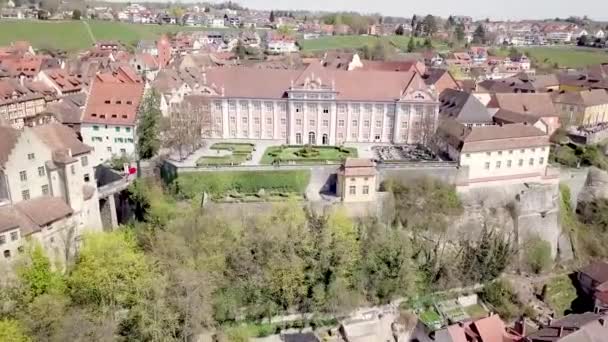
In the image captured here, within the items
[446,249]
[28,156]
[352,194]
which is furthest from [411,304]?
[28,156]

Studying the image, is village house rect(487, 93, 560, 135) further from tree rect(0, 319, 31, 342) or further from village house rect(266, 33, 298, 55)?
village house rect(266, 33, 298, 55)

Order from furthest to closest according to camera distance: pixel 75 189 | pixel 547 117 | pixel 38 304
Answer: pixel 547 117
pixel 75 189
pixel 38 304

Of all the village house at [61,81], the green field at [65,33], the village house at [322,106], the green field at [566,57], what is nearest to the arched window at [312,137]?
the village house at [322,106]

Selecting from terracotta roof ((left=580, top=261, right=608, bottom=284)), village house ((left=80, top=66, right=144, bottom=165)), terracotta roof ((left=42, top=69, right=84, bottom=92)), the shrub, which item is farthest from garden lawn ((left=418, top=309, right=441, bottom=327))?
terracotta roof ((left=42, top=69, right=84, bottom=92))

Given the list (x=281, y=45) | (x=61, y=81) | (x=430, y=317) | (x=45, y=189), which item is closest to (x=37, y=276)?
(x=45, y=189)

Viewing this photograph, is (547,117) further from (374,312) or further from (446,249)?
(374,312)

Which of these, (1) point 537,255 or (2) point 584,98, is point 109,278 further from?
(2) point 584,98

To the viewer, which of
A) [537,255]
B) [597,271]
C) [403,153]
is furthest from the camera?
[403,153]
